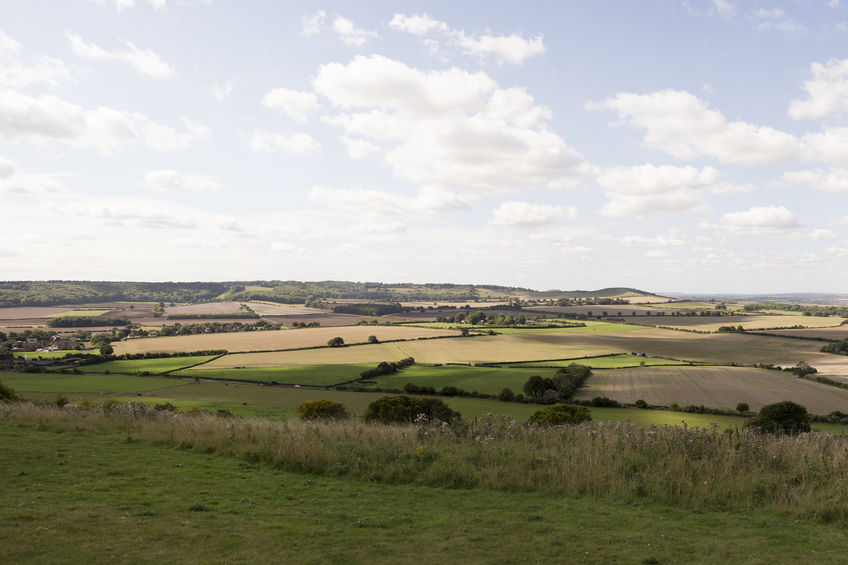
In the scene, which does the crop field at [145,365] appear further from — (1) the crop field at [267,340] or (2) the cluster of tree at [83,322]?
(2) the cluster of tree at [83,322]

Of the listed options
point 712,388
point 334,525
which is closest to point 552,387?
point 712,388

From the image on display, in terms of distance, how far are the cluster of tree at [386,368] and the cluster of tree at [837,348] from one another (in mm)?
75031

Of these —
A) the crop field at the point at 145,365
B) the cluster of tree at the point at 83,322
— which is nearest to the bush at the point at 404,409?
the crop field at the point at 145,365

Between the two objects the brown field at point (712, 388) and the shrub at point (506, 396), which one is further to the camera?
the shrub at point (506, 396)

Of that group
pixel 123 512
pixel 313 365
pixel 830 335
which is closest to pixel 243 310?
pixel 313 365

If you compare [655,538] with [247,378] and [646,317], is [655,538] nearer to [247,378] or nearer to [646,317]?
[247,378]

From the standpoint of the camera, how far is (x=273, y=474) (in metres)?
11.5

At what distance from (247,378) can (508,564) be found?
220 ft

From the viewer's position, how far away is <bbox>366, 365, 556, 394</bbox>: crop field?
6106cm

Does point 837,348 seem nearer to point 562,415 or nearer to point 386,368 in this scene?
point 386,368

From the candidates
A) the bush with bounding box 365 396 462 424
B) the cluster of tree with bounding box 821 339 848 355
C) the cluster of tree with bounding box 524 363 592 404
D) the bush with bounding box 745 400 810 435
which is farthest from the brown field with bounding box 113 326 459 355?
the bush with bounding box 745 400 810 435

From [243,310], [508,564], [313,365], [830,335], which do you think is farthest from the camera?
[243,310]

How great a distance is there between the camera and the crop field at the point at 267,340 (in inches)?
3725

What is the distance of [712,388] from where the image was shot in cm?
5825
